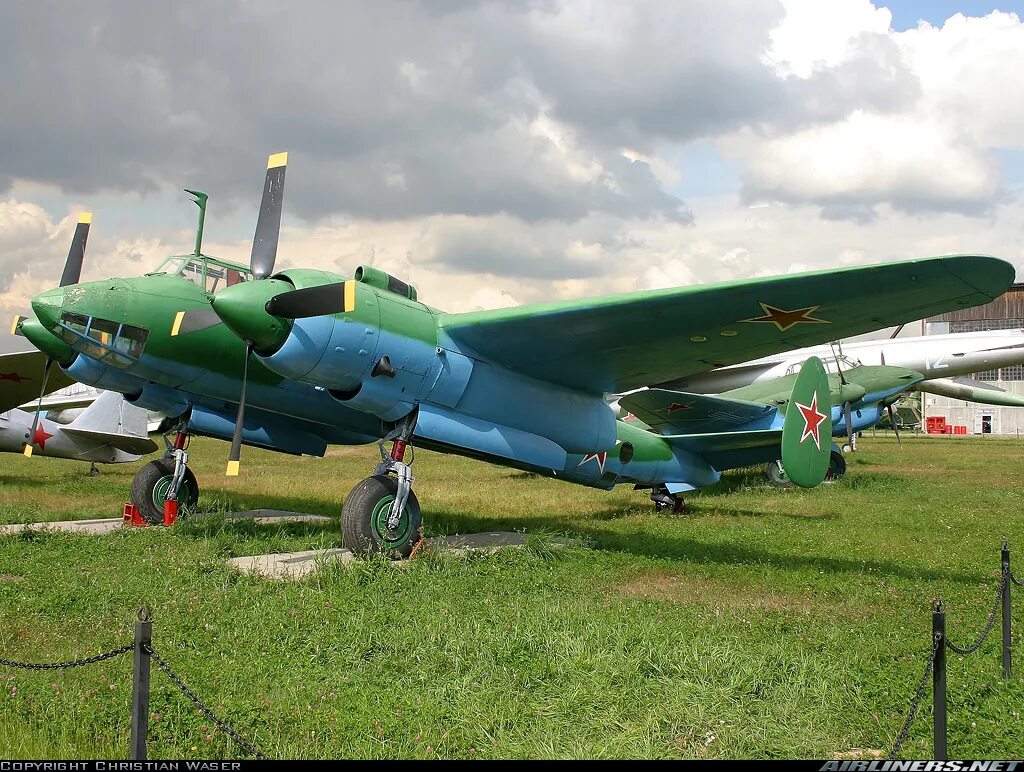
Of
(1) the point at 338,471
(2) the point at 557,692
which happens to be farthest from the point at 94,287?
(1) the point at 338,471

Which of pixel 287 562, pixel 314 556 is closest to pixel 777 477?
pixel 314 556

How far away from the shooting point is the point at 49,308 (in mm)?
9664

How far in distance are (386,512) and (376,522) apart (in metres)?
0.18

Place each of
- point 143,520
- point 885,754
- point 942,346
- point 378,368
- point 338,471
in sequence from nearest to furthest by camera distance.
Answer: point 885,754, point 378,368, point 143,520, point 338,471, point 942,346

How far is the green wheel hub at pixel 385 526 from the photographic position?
8.64 meters

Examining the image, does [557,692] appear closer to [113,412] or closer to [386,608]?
[386,608]

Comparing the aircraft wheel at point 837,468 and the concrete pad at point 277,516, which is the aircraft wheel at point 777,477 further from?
the concrete pad at point 277,516

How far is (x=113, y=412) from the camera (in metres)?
19.4

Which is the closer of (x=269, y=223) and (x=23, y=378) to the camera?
(x=269, y=223)

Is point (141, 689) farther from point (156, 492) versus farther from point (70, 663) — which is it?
point (156, 492)

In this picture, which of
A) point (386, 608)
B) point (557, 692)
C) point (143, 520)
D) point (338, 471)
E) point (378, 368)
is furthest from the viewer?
point (338, 471)

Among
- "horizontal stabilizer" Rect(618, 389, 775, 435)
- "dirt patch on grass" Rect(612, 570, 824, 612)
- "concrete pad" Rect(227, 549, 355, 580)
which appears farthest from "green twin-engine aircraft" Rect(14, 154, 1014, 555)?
"horizontal stabilizer" Rect(618, 389, 775, 435)

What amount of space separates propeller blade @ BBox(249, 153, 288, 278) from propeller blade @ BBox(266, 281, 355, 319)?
275 centimetres

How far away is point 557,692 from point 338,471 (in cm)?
2028
